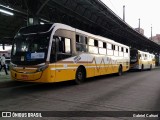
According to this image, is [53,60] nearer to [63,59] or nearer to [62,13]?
[63,59]

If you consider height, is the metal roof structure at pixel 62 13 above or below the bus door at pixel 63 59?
above

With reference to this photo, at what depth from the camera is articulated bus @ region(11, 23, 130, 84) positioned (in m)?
10.4

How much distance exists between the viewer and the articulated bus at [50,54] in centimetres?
1037

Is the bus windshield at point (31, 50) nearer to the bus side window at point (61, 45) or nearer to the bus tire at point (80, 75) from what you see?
the bus side window at point (61, 45)

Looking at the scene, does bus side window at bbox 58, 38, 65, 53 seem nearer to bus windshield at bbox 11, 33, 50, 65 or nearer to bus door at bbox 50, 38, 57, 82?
bus door at bbox 50, 38, 57, 82

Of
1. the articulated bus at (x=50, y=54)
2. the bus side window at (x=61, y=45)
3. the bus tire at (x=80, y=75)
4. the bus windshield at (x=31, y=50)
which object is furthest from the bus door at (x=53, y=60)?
the bus tire at (x=80, y=75)

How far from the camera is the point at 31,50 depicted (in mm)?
10688

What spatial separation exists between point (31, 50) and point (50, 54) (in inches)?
34.1

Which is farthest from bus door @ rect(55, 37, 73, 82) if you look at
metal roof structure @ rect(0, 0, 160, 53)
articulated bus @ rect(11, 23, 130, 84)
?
metal roof structure @ rect(0, 0, 160, 53)

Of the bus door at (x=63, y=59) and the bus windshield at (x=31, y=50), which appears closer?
the bus windshield at (x=31, y=50)

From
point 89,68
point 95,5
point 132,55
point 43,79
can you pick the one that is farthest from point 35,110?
point 132,55

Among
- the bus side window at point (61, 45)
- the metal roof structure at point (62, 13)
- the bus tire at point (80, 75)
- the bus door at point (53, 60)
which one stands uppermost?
the metal roof structure at point (62, 13)

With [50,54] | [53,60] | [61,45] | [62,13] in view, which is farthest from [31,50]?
[62,13]

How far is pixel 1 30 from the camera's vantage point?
31203mm
